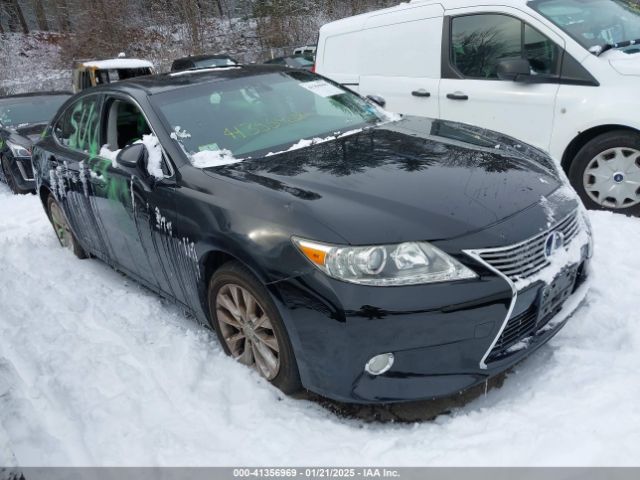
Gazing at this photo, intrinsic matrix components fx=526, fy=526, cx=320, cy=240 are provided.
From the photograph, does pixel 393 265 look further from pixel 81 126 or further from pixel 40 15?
pixel 40 15

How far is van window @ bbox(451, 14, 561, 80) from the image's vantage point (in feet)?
14.9

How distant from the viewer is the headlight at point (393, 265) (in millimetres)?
2148

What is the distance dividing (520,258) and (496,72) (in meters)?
3.19

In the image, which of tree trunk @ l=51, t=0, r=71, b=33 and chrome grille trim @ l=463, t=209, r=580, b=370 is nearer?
chrome grille trim @ l=463, t=209, r=580, b=370

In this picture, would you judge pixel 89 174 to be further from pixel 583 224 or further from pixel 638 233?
pixel 638 233

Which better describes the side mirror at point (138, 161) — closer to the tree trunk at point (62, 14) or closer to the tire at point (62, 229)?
the tire at point (62, 229)

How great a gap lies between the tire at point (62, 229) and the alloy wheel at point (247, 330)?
250 cm

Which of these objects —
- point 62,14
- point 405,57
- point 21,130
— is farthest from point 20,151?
point 62,14

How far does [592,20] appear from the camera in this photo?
15.2 ft

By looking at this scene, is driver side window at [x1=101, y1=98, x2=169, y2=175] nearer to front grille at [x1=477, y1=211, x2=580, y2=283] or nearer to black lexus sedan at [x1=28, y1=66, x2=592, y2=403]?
black lexus sedan at [x1=28, y1=66, x2=592, y2=403]

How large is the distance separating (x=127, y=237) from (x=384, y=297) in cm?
213

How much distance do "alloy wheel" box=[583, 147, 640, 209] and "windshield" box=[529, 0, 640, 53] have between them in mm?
918

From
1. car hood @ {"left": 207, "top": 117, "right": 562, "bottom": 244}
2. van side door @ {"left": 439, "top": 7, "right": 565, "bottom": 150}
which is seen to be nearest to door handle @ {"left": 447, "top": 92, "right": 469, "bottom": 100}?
van side door @ {"left": 439, "top": 7, "right": 565, "bottom": 150}

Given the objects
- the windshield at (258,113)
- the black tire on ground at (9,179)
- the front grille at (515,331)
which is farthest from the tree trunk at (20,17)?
the front grille at (515,331)
